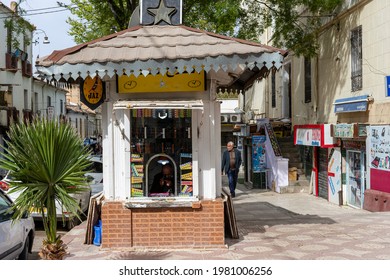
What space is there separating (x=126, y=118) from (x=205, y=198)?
69.9 inches

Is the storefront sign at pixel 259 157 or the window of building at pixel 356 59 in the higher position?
the window of building at pixel 356 59

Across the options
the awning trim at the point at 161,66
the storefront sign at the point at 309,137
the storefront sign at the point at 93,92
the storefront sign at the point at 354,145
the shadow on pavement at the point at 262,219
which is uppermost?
the awning trim at the point at 161,66

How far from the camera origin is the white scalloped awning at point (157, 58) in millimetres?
7934

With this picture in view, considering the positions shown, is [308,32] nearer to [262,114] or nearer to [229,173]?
[229,173]

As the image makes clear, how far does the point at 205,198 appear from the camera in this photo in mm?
8609

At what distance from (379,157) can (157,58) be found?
822 centimetres

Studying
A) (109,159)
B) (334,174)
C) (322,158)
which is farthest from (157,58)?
(322,158)

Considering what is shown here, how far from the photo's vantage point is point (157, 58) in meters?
7.94

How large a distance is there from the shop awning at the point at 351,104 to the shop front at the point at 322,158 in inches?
30.0

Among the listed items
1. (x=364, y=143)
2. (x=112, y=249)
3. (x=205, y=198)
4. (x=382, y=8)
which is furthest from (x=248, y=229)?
(x=382, y=8)

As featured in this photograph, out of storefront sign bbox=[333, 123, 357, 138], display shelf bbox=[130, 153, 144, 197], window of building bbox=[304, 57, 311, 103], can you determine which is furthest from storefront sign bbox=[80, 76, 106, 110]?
window of building bbox=[304, 57, 311, 103]

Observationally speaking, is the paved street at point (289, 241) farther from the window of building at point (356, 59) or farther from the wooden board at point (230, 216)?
the window of building at point (356, 59)

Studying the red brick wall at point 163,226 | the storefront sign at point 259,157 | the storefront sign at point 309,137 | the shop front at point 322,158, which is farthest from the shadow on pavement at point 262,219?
the storefront sign at point 259,157

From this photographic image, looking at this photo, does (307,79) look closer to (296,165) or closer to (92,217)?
(296,165)
